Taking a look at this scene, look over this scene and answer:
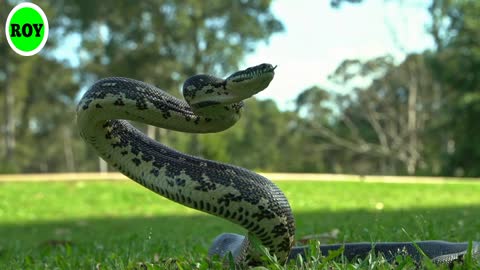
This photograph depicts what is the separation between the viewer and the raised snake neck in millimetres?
3018

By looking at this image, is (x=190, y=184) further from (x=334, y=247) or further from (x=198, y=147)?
(x=198, y=147)

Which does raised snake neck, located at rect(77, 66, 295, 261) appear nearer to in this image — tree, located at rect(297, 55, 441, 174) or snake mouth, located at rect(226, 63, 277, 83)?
snake mouth, located at rect(226, 63, 277, 83)

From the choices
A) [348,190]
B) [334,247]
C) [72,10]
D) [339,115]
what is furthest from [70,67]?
[334,247]

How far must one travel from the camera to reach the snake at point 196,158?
301cm

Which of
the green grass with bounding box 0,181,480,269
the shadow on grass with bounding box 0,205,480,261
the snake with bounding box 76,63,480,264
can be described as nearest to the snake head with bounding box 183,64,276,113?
the snake with bounding box 76,63,480,264

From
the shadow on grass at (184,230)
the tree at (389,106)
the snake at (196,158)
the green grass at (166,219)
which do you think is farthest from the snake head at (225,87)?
the tree at (389,106)

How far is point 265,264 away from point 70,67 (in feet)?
145

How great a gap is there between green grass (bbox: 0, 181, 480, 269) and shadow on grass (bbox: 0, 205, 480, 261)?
1 cm

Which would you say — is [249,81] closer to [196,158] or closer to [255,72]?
[255,72]

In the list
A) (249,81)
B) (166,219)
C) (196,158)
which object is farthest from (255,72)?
(166,219)

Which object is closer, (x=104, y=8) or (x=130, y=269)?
(x=130, y=269)

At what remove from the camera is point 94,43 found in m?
40.8

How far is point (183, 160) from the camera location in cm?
325

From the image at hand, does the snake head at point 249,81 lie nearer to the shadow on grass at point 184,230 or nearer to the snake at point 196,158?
the snake at point 196,158
